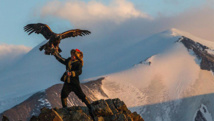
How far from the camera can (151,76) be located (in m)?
130

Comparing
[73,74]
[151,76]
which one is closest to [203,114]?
[151,76]

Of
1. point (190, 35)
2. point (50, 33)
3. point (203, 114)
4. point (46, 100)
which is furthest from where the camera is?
point (190, 35)

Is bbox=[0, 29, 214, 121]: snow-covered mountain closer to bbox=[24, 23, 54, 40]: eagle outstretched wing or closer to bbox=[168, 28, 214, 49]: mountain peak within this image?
bbox=[168, 28, 214, 49]: mountain peak

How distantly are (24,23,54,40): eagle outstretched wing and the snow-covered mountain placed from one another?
299ft

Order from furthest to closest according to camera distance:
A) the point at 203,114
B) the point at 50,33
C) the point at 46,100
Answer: the point at 203,114
the point at 46,100
the point at 50,33

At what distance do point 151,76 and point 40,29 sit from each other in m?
112

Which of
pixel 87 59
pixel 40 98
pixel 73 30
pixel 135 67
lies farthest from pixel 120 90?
pixel 73 30

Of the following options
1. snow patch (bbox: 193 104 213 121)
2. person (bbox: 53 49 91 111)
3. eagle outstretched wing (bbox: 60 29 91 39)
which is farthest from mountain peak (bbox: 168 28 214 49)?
person (bbox: 53 49 91 111)

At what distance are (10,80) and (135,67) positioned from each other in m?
46.8

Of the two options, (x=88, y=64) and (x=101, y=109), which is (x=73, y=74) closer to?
(x=101, y=109)

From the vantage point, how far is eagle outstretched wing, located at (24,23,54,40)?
19.0 metres

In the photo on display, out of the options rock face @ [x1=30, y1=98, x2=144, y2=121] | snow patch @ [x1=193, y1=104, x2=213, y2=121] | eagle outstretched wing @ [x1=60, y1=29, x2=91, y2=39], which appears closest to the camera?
rock face @ [x1=30, y1=98, x2=144, y2=121]

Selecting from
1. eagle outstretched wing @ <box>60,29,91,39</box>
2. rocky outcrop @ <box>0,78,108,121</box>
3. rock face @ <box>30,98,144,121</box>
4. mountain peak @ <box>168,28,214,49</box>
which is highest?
mountain peak @ <box>168,28,214,49</box>

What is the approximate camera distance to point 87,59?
164375 millimetres
